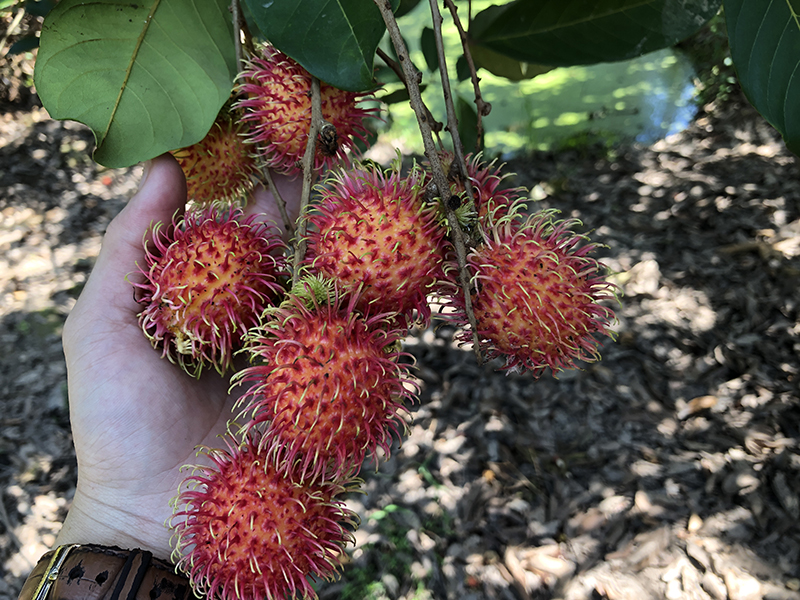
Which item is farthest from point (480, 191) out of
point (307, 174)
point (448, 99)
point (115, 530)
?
point (115, 530)

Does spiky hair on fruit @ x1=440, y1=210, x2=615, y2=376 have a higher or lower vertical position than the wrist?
higher

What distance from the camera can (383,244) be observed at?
92cm

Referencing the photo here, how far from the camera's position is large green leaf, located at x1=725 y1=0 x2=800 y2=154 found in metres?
0.92

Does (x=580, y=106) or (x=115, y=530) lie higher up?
(x=115, y=530)

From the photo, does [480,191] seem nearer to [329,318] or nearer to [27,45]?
[329,318]

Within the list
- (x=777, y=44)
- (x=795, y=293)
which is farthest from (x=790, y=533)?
(x=777, y=44)

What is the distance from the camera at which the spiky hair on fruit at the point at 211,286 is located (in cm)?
105

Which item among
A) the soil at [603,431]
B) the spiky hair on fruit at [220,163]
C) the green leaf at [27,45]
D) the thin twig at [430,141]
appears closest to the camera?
the thin twig at [430,141]

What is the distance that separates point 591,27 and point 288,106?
0.64 meters

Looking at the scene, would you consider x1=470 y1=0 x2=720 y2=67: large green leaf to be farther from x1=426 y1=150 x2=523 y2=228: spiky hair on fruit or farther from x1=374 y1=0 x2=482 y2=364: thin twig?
x1=374 y1=0 x2=482 y2=364: thin twig

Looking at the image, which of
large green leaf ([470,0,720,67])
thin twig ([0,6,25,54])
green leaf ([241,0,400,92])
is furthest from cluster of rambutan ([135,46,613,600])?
thin twig ([0,6,25,54])

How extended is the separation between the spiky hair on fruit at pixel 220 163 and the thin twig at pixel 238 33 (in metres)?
0.11

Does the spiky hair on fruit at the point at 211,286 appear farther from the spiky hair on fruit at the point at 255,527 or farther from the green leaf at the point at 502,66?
the green leaf at the point at 502,66

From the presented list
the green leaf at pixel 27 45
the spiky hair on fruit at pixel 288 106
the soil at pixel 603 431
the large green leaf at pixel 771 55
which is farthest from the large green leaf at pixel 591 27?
the soil at pixel 603 431
